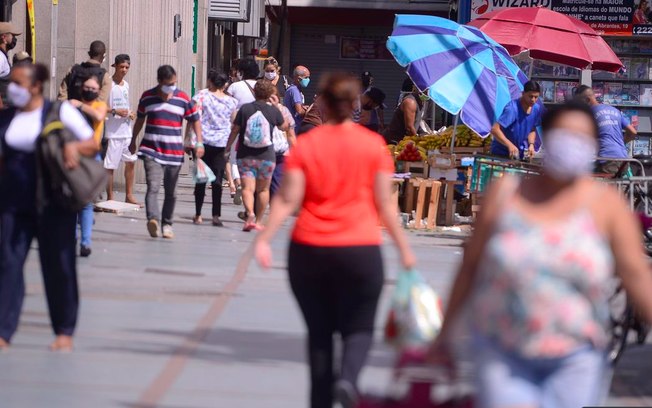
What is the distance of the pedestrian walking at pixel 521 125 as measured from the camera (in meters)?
15.5

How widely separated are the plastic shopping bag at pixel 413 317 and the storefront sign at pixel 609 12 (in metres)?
19.3

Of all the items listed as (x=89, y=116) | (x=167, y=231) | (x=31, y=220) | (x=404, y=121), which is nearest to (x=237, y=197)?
(x=404, y=121)

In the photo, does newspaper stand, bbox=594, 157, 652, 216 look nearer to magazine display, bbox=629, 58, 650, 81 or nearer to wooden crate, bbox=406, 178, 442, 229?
wooden crate, bbox=406, 178, 442, 229

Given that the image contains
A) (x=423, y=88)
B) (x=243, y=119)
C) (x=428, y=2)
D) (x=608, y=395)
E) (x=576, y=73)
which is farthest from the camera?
(x=428, y=2)

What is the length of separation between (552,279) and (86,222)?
821 cm

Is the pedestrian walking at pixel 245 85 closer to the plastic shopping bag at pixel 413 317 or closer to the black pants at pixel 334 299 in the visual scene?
the black pants at pixel 334 299

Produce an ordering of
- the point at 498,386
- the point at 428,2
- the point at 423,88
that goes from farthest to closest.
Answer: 1. the point at 428,2
2. the point at 423,88
3. the point at 498,386

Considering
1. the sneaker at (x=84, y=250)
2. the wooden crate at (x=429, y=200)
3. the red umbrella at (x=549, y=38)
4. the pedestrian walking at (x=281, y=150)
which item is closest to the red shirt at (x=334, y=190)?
the sneaker at (x=84, y=250)

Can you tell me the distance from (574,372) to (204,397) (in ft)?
10.8

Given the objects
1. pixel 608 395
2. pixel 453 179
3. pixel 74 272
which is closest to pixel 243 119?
pixel 453 179

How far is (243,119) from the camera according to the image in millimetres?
15125

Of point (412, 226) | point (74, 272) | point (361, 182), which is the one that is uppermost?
point (361, 182)

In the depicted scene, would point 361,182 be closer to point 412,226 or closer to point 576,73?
point 412,226

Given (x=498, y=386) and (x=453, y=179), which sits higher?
(x=498, y=386)
